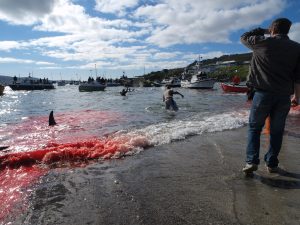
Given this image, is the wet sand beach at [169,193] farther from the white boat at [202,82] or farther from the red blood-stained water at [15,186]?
the white boat at [202,82]

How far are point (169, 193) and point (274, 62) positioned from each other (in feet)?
7.97

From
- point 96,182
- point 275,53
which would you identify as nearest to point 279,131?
point 275,53

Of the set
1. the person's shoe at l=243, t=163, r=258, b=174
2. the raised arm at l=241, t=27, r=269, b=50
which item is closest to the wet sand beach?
the person's shoe at l=243, t=163, r=258, b=174

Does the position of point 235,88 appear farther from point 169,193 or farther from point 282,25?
point 169,193

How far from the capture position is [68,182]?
5586 mm

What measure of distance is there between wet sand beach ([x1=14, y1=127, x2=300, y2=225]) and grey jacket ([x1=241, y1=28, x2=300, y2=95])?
1.38 metres

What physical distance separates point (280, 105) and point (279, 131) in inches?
15.8

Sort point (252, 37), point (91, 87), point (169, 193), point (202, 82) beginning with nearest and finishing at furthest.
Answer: point (169, 193) < point (252, 37) < point (202, 82) < point (91, 87)

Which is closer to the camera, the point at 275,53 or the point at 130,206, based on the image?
the point at 130,206

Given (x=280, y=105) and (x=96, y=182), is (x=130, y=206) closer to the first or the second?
(x=96, y=182)

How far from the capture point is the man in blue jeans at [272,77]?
16.8 feet

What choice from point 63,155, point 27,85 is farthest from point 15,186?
point 27,85

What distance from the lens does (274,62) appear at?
5172 mm

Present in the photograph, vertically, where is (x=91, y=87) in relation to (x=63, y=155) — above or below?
below
